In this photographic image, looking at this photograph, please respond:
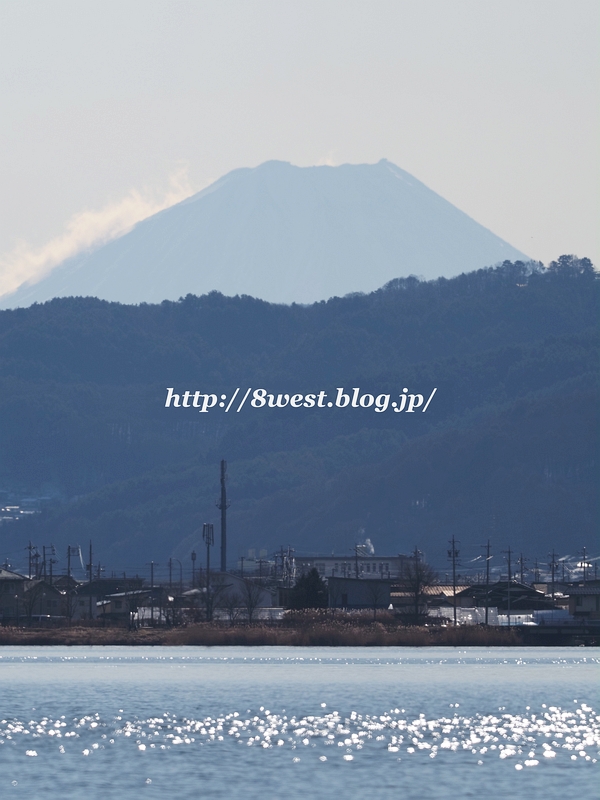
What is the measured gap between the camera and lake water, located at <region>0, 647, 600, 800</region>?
1446 inches

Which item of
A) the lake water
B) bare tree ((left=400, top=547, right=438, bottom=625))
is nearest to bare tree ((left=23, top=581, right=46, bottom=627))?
bare tree ((left=400, top=547, right=438, bottom=625))

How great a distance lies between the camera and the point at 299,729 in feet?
156

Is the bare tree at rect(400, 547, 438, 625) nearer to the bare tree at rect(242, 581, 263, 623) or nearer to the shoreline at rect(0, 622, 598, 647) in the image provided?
the shoreline at rect(0, 622, 598, 647)

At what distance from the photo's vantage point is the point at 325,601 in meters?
113

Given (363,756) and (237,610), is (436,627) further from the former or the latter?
(363,756)

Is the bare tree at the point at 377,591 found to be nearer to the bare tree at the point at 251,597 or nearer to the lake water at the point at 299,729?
the bare tree at the point at 251,597

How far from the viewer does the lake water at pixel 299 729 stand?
1446 inches

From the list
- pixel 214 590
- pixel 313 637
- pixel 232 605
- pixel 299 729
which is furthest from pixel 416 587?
pixel 299 729

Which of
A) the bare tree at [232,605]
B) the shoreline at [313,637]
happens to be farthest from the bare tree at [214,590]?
the shoreline at [313,637]

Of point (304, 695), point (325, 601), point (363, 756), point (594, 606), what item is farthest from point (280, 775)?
point (594, 606)

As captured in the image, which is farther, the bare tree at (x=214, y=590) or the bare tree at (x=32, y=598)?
the bare tree at (x=32, y=598)

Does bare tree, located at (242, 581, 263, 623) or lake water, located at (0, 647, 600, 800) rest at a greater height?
bare tree, located at (242, 581, 263, 623)

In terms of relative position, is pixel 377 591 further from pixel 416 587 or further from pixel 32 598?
pixel 32 598

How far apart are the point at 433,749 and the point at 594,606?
76358 millimetres
